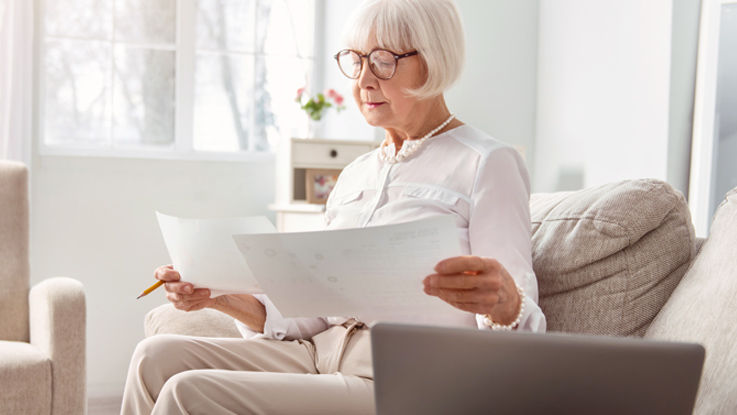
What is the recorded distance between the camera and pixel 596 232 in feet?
4.50

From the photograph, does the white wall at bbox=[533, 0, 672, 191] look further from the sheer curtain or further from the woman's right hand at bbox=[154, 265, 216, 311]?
the sheer curtain

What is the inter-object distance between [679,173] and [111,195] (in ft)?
8.26

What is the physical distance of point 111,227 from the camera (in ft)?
11.6

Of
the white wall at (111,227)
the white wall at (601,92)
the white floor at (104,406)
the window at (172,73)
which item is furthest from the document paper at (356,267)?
the window at (172,73)

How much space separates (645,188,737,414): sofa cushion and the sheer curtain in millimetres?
2934

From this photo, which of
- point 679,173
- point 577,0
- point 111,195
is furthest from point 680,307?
point 111,195

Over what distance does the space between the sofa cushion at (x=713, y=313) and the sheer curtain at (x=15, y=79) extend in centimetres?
293

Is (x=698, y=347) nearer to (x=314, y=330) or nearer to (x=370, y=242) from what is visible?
(x=370, y=242)

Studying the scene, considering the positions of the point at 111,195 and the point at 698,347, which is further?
the point at 111,195

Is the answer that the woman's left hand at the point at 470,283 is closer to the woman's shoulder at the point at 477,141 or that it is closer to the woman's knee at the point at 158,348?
the woman's shoulder at the point at 477,141

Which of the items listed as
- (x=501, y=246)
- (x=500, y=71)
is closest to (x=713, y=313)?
(x=501, y=246)

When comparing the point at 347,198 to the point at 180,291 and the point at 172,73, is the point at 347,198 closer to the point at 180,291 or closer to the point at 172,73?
the point at 180,291

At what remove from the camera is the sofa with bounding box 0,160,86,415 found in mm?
2152

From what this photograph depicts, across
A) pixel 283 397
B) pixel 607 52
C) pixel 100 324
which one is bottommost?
pixel 100 324
